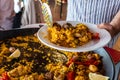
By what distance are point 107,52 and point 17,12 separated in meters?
1.17

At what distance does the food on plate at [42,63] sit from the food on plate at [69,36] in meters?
0.13

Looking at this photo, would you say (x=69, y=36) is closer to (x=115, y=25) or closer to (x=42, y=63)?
(x=42, y=63)

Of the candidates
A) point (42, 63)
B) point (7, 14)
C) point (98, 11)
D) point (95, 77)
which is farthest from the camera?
point (7, 14)

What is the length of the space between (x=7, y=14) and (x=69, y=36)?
1.02 meters

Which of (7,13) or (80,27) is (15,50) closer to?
(80,27)

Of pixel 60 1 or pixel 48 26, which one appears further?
pixel 60 1

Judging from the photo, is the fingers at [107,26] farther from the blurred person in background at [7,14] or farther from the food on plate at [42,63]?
the blurred person in background at [7,14]

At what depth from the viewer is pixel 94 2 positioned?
1759 millimetres

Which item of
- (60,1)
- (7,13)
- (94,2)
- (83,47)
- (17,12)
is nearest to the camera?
(83,47)

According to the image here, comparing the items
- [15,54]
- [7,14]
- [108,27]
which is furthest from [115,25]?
[7,14]

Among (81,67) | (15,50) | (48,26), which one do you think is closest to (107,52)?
(81,67)

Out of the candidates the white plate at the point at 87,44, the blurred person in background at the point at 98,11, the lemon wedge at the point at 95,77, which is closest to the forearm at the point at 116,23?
the blurred person in background at the point at 98,11

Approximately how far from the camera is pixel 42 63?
1.45 metres

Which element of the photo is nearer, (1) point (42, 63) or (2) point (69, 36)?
(2) point (69, 36)
